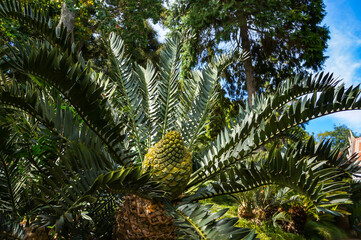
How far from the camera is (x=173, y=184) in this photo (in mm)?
2076

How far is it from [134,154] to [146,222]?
0.57 meters

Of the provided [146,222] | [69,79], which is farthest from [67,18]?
[146,222]

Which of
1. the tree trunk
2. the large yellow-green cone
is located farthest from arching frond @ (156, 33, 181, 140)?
the tree trunk

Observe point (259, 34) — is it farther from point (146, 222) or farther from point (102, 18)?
point (146, 222)

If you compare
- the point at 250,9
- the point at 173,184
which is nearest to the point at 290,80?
the point at 173,184

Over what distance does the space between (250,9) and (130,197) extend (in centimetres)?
906

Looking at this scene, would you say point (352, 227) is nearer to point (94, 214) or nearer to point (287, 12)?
point (94, 214)

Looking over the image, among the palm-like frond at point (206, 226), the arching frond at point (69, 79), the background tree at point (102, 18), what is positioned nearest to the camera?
the palm-like frond at point (206, 226)

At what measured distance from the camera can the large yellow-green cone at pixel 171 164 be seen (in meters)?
2.06

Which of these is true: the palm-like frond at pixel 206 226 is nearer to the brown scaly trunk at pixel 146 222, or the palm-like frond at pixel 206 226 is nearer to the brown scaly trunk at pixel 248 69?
the brown scaly trunk at pixel 146 222

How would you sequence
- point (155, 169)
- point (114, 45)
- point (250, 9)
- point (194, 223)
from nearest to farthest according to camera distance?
point (194, 223) → point (155, 169) → point (114, 45) → point (250, 9)

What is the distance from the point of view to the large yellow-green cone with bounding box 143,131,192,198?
206 cm

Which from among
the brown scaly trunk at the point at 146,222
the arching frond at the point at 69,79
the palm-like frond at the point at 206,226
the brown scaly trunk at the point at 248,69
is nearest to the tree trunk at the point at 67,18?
the arching frond at the point at 69,79

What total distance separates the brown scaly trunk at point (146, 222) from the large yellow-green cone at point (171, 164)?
0.19 metres
